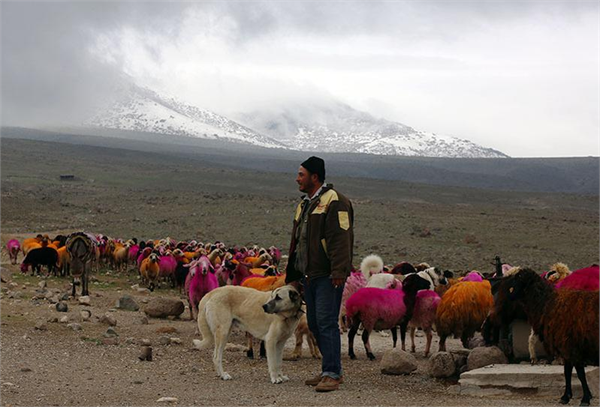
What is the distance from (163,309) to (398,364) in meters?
5.64

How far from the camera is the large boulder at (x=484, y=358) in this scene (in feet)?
32.4

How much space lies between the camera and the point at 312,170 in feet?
29.4

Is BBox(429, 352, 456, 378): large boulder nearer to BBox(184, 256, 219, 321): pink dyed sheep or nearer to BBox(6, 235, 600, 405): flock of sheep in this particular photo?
BBox(6, 235, 600, 405): flock of sheep

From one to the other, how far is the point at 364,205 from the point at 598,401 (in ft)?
139

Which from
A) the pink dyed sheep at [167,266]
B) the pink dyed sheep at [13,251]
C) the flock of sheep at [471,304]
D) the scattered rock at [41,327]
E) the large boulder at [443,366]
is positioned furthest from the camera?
the pink dyed sheep at [13,251]

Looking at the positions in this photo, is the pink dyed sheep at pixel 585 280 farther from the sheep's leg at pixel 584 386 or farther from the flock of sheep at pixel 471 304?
the sheep's leg at pixel 584 386

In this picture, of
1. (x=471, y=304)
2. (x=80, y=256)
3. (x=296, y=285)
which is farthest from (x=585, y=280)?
(x=80, y=256)

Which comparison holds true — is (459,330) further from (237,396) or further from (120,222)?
(120,222)

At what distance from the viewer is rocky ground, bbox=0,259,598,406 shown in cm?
841

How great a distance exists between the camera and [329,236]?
8656 millimetres

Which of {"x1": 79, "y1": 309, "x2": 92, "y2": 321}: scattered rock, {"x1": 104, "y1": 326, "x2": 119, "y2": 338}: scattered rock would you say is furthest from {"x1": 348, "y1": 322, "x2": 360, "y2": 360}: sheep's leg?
{"x1": 79, "y1": 309, "x2": 92, "y2": 321}: scattered rock

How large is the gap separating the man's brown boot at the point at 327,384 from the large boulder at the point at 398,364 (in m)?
1.59

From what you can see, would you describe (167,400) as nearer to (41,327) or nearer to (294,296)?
(294,296)

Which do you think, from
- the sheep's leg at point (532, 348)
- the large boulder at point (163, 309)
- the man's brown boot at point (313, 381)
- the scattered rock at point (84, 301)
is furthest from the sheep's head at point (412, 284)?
the scattered rock at point (84, 301)
